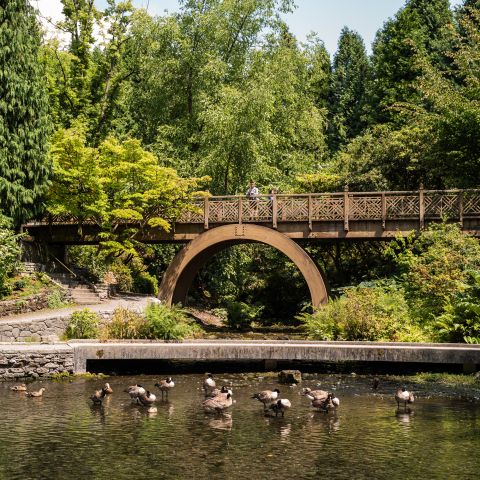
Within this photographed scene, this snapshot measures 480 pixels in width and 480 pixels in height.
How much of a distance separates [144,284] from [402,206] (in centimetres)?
1550

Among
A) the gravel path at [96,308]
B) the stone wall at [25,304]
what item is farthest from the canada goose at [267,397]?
the stone wall at [25,304]

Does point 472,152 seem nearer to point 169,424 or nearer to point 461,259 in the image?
point 461,259

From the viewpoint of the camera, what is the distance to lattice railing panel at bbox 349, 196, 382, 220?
102 ft

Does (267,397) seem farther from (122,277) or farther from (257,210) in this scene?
(122,277)

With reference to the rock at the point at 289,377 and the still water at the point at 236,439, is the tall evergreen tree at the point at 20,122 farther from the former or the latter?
the rock at the point at 289,377

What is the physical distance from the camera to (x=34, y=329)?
25484mm

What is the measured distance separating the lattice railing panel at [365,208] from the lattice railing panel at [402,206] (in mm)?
355

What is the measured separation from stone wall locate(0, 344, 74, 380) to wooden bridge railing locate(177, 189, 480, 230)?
12.6m

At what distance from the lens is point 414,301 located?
2725 cm

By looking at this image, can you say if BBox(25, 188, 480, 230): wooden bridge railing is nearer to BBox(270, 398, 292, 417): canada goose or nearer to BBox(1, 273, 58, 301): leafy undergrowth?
BBox(1, 273, 58, 301): leafy undergrowth

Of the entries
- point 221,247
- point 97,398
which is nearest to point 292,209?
point 221,247

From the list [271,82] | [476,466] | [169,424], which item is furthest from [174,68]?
[476,466]

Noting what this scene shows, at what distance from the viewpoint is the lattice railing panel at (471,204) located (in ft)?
98.3

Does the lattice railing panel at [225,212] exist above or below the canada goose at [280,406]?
above
